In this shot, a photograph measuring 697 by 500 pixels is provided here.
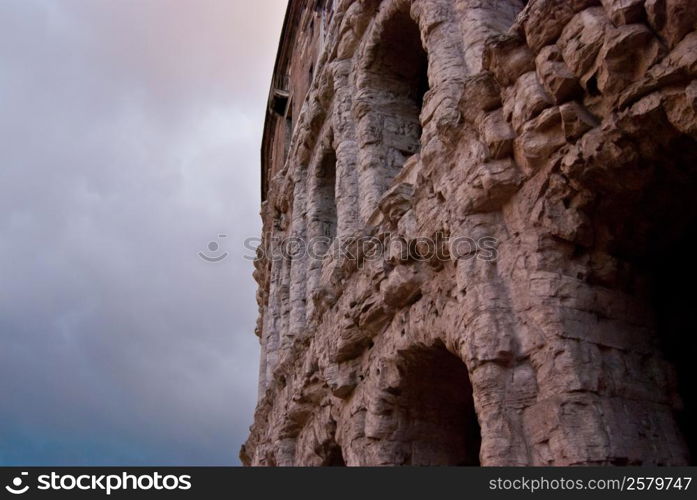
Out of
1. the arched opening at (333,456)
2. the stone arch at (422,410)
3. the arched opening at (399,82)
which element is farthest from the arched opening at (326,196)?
the stone arch at (422,410)

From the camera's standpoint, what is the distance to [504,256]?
3.80 meters

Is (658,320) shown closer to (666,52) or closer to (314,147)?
(666,52)

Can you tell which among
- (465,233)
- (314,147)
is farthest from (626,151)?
(314,147)

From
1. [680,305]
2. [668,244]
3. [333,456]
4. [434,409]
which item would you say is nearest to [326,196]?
[333,456]

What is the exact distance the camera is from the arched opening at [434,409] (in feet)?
16.0

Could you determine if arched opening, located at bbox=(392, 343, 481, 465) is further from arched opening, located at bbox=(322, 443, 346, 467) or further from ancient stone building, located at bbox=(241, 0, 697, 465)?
arched opening, located at bbox=(322, 443, 346, 467)

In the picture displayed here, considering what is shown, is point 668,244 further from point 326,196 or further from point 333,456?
point 326,196

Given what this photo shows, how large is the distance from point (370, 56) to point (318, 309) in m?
3.14

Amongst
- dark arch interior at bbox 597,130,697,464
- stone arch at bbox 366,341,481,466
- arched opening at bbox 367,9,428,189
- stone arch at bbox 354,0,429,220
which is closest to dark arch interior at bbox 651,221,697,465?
dark arch interior at bbox 597,130,697,464

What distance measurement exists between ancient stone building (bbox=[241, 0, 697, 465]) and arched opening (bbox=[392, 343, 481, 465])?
0.01 metres

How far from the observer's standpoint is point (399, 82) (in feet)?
25.0

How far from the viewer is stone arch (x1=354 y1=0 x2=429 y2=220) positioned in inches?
275

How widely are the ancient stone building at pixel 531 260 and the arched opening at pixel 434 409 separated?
13 mm

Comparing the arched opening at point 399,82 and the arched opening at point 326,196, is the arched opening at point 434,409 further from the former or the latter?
the arched opening at point 326,196
